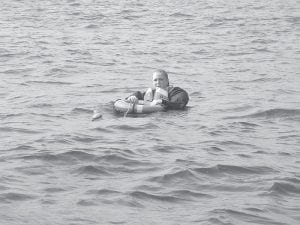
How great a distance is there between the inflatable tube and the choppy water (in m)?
0.20

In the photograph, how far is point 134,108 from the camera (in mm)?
15047

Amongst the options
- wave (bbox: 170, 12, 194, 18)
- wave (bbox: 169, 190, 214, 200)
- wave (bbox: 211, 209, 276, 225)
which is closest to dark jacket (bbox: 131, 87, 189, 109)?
wave (bbox: 169, 190, 214, 200)

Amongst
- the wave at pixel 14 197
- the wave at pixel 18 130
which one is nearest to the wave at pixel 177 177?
the wave at pixel 14 197

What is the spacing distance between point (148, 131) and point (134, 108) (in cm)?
138

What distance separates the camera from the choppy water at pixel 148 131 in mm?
9281

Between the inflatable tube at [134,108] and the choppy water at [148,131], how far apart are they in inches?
7.7

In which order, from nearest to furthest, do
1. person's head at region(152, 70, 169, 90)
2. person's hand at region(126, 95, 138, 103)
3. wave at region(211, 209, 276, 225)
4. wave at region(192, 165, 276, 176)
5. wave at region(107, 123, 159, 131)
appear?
wave at region(211, 209, 276, 225), wave at region(192, 165, 276, 176), wave at region(107, 123, 159, 131), person's hand at region(126, 95, 138, 103), person's head at region(152, 70, 169, 90)

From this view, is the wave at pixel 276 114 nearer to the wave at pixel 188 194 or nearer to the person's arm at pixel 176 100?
the person's arm at pixel 176 100

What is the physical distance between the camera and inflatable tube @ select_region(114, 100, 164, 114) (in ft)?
49.3

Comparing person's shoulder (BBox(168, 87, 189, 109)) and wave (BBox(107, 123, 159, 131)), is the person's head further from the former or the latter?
wave (BBox(107, 123, 159, 131))

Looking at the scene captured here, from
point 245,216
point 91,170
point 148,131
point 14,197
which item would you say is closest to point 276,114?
point 148,131

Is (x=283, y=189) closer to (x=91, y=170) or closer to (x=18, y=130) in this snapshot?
(x=91, y=170)

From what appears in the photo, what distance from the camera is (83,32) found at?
101ft

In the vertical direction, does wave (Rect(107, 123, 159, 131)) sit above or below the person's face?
below
